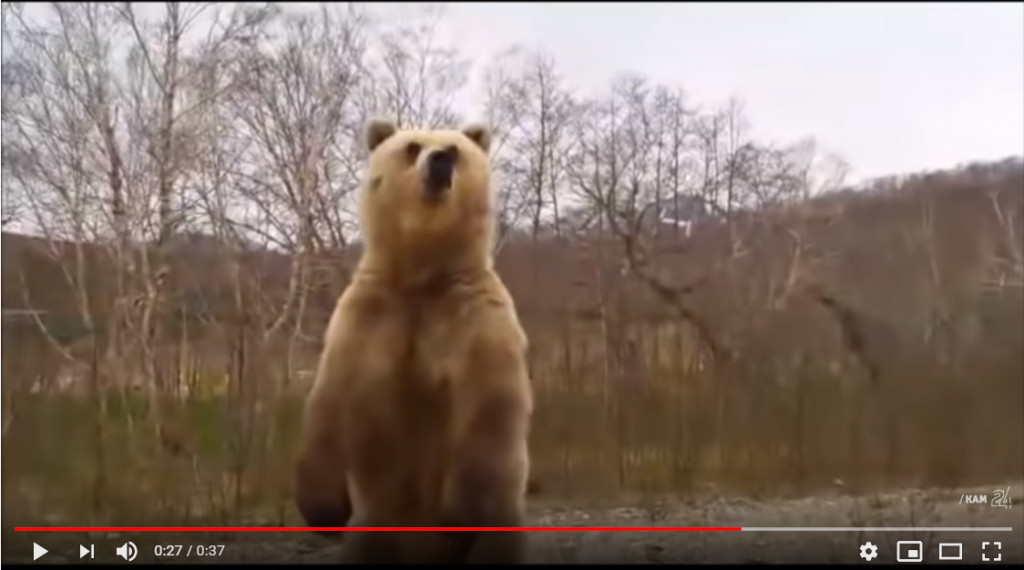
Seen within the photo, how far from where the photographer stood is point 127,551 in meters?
1.65

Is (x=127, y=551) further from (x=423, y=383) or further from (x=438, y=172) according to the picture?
(x=438, y=172)

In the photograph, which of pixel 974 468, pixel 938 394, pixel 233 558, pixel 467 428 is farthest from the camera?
pixel 938 394

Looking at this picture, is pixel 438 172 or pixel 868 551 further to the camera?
pixel 868 551

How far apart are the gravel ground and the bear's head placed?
48 cm

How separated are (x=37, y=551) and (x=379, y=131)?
898 millimetres

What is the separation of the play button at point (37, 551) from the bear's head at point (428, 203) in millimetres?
776

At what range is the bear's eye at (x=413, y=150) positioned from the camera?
4.49ft

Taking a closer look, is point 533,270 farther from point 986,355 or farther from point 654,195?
point 986,355

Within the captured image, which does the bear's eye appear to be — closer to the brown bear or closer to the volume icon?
the brown bear

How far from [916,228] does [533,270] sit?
2.40ft

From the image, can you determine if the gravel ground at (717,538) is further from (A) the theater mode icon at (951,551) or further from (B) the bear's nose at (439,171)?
(B) the bear's nose at (439,171)

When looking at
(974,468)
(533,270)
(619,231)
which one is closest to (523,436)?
(533,270)

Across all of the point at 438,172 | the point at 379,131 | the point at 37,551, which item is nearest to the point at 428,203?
the point at 438,172

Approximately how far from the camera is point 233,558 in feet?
5.38
